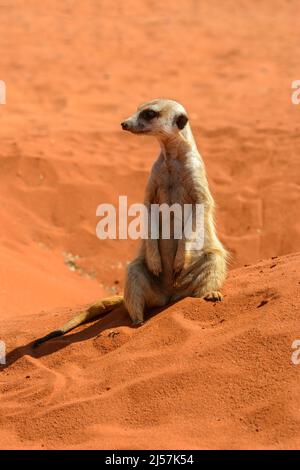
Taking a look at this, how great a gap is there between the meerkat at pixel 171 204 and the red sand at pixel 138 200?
0.23 metres

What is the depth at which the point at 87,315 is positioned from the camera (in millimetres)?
5250

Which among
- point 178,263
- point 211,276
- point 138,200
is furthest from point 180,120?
point 138,200

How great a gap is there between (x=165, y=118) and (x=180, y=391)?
1.98 meters

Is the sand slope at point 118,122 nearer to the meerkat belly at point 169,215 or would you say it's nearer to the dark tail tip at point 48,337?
the dark tail tip at point 48,337

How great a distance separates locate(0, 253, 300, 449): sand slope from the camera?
11.3ft

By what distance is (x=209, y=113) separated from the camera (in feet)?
41.1

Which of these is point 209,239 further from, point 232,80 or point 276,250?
point 232,80

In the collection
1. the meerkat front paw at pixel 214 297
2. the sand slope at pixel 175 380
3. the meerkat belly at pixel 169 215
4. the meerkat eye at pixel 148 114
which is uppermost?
the meerkat eye at pixel 148 114

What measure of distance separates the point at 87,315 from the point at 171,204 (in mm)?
955

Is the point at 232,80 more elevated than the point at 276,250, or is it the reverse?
the point at 232,80

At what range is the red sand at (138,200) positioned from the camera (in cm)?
366

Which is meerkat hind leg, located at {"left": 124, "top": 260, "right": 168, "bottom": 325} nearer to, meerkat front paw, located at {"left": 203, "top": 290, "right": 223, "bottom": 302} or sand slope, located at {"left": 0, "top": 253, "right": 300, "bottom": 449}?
sand slope, located at {"left": 0, "top": 253, "right": 300, "bottom": 449}

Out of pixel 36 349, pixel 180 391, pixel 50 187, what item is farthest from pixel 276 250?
pixel 180 391

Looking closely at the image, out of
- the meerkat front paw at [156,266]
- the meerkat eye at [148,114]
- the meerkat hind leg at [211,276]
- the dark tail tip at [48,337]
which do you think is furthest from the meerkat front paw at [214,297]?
the meerkat eye at [148,114]
